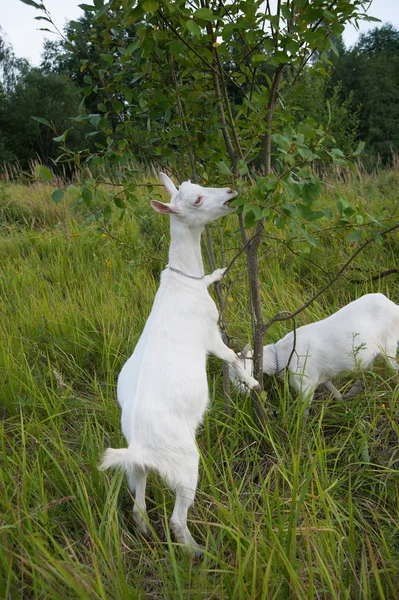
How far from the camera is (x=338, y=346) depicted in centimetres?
264

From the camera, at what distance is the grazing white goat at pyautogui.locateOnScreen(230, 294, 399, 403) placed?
2611mm

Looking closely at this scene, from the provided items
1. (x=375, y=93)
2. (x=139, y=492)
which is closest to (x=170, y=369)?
(x=139, y=492)

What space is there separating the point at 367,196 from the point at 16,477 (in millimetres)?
4800

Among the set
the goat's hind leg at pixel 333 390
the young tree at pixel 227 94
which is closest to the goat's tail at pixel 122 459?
the young tree at pixel 227 94

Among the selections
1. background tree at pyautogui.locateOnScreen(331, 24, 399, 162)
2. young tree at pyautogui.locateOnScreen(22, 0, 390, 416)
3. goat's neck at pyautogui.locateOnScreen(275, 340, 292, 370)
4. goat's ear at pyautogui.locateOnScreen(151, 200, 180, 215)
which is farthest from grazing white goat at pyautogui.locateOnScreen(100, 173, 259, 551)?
background tree at pyautogui.locateOnScreen(331, 24, 399, 162)

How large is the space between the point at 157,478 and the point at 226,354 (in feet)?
2.13

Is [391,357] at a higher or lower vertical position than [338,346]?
lower

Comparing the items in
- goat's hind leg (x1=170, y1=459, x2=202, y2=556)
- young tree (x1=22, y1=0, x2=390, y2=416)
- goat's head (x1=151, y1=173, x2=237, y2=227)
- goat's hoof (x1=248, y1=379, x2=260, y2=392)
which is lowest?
goat's hind leg (x1=170, y1=459, x2=202, y2=556)

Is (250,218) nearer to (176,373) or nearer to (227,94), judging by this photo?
(176,373)

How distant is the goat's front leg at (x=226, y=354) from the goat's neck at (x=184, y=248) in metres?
0.31

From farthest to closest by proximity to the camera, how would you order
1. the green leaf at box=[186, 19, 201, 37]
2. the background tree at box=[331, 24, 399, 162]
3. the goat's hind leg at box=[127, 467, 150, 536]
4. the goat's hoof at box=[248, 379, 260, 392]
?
the background tree at box=[331, 24, 399, 162] < the goat's hoof at box=[248, 379, 260, 392] < the goat's hind leg at box=[127, 467, 150, 536] < the green leaf at box=[186, 19, 201, 37]

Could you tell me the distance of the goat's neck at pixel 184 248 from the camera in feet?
6.82

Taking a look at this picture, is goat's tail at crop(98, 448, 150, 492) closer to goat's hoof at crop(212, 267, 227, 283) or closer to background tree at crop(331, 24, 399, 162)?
goat's hoof at crop(212, 267, 227, 283)

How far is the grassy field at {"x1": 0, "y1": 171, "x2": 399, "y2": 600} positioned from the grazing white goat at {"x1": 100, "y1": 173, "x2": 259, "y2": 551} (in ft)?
0.40
